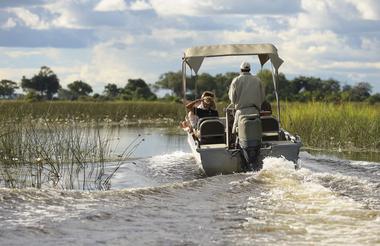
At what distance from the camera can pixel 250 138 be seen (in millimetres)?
12758

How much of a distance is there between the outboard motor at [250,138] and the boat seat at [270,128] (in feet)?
3.65

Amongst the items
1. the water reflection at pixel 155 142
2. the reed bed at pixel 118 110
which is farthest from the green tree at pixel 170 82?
the water reflection at pixel 155 142

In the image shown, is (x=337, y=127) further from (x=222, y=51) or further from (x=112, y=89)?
(x=112, y=89)

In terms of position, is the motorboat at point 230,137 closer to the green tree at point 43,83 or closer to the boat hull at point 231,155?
the boat hull at point 231,155

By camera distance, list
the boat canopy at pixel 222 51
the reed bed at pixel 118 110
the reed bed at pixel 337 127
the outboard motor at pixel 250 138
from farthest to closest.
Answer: the reed bed at pixel 118 110
the reed bed at pixel 337 127
the boat canopy at pixel 222 51
the outboard motor at pixel 250 138

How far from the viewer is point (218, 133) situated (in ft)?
46.6

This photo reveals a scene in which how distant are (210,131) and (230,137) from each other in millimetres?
522

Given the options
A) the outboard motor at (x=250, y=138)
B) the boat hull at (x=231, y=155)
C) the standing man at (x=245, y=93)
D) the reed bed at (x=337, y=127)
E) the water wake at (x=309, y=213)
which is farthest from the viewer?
the reed bed at (x=337, y=127)

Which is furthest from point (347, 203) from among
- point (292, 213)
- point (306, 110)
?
point (306, 110)

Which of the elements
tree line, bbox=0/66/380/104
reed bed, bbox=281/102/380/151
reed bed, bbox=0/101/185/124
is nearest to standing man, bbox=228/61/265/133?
reed bed, bbox=281/102/380/151

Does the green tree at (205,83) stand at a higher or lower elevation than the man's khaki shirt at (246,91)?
higher

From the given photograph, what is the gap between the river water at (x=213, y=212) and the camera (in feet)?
25.9

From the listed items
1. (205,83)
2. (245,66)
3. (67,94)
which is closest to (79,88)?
(67,94)

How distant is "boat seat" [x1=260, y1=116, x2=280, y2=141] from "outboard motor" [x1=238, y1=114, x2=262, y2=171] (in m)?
1.11
